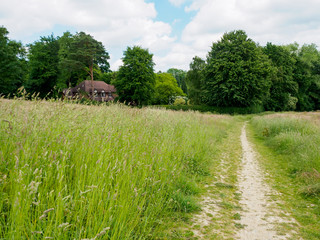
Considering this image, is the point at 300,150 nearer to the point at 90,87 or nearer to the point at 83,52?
the point at 83,52

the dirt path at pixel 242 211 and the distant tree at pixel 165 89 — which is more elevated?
the distant tree at pixel 165 89

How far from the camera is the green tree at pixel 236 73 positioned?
35.5 meters

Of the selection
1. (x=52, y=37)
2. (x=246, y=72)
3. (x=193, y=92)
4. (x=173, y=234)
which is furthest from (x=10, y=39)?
(x=173, y=234)

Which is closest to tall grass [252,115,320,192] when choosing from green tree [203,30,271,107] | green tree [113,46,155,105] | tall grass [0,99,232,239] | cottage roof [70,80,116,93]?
tall grass [0,99,232,239]

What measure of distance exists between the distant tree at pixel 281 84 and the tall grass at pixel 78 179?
5029 centimetres

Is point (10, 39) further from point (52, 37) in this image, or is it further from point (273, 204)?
point (273, 204)

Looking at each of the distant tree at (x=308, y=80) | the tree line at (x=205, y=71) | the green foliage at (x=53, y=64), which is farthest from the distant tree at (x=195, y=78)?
the distant tree at (x=308, y=80)

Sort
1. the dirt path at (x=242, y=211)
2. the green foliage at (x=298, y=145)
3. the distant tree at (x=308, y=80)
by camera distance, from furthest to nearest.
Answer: the distant tree at (x=308, y=80), the green foliage at (x=298, y=145), the dirt path at (x=242, y=211)

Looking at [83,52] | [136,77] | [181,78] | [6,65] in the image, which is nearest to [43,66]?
[6,65]

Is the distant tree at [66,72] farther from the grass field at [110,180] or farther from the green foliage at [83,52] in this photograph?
the grass field at [110,180]

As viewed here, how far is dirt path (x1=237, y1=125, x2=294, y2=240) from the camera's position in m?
3.14

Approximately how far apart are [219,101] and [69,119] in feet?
123

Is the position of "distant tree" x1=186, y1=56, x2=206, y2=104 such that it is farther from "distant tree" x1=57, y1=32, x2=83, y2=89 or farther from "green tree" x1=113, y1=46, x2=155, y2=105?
"distant tree" x1=57, y1=32, x2=83, y2=89

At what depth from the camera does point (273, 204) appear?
13.8ft
